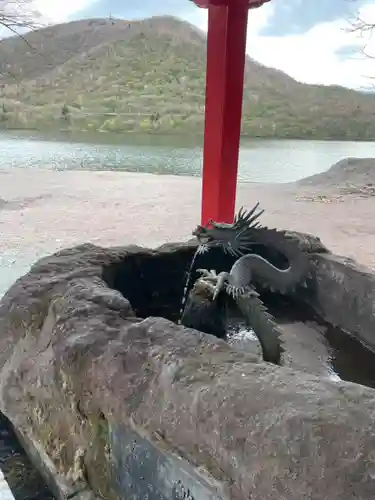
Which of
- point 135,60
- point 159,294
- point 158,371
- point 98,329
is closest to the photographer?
point 158,371

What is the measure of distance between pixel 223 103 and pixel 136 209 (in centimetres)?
140

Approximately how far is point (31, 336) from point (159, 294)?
0.53 metres

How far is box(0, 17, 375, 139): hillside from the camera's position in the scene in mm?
2895

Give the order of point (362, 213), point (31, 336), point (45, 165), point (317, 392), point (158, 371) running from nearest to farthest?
point (317, 392)
point (158, 371)
point (31, 336)
point (362, 213)
point (45, 165)

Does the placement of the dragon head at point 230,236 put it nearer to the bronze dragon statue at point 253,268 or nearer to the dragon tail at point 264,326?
the bronze dragon statue at point 253,268

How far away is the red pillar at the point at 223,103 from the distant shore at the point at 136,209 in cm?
82

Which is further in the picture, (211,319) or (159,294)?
(159,294)

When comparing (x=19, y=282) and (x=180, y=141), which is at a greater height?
(x=180, y=141)

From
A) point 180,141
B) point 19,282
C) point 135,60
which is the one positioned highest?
point 135,60

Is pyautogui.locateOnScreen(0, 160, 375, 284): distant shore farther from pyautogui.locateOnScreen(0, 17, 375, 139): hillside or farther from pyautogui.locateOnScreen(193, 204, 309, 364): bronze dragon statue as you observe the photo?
pyautogui.locateOnScreen(193, 204, 309, 364): bronze dragon statue

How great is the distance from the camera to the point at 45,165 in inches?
137

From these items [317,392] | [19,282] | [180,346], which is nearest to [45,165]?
[19,282]

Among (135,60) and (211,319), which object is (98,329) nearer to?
(211,319)

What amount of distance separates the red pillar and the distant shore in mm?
821
